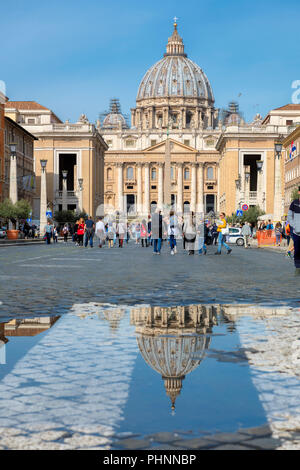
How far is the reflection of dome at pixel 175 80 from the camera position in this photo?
16562cm

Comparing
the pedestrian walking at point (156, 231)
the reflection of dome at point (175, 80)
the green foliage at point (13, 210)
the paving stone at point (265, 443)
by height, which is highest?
the reflection of dome at point (175, 80)

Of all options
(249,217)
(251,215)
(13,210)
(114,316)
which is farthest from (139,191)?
(114,316)

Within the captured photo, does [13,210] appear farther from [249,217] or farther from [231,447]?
[231,447]

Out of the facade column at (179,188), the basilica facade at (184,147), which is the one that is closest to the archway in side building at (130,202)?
the basilica facade at (184,147)

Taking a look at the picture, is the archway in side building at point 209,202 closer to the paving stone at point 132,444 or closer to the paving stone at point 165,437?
the paving stone at point 165,437

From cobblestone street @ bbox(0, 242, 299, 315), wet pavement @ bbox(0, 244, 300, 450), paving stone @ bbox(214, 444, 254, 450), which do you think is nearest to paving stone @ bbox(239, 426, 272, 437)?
wet pavement @ bbox(0, 244, 300, 450)

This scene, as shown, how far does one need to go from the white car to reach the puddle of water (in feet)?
146

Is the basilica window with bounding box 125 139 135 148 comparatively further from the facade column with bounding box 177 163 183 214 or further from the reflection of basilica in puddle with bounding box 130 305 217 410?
the reflection of basilica in puddle with bounding box 130 305 217 410

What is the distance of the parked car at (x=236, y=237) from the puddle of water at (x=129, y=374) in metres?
44.5

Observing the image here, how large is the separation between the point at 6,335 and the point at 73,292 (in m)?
4.16

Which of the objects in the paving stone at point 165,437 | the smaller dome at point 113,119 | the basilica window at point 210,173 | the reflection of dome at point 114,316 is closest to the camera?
the paving stone at point 165,437

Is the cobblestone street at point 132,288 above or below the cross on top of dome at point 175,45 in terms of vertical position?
below

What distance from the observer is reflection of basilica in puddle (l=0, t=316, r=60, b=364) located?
6355 mm
